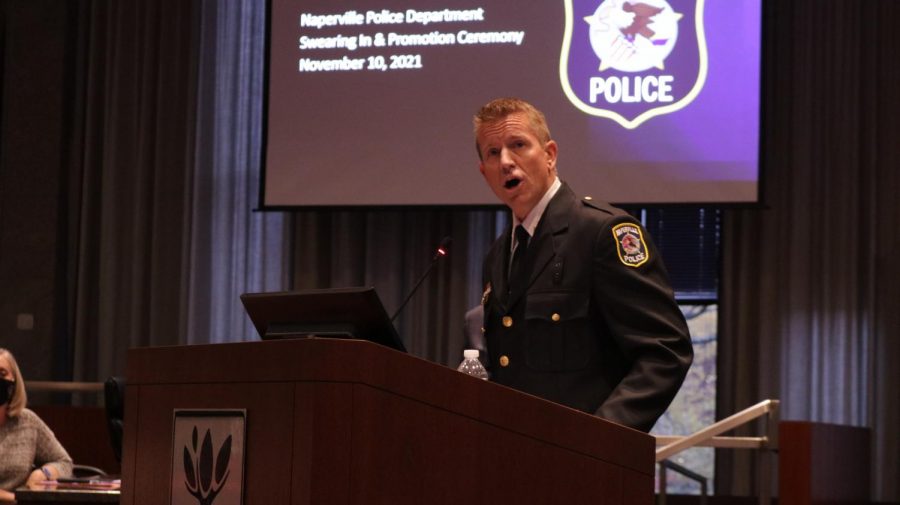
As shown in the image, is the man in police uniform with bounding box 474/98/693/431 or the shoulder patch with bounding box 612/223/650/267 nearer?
the man in police uniform with bounding box 474/98/693/431

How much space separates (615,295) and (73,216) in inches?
213

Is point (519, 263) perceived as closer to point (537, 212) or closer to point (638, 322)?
point (537, 212)

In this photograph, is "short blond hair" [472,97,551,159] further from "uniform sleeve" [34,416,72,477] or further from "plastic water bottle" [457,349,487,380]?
"uniform sleeve" [34,416,72,477]

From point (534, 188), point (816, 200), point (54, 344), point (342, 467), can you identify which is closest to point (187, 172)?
point (54, 344)

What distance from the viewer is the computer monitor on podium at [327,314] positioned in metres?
1.94

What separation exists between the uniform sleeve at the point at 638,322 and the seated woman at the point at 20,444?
2.96 metres

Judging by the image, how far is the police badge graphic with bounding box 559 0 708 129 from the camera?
6008 millimetres

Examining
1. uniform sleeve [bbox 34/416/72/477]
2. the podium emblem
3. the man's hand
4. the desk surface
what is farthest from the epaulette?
uniform sleeve [bbox 34/416/72/477]

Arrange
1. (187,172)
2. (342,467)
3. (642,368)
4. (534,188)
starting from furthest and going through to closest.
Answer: (187,172)
(534,188)
(642,368)
(342,467)

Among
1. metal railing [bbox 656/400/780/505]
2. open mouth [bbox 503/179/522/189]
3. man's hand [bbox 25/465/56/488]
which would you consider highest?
open mouth [bbox 503/179/522/189]

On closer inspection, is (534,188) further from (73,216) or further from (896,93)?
(73,216)

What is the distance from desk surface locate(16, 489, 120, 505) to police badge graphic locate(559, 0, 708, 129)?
323 centimetres

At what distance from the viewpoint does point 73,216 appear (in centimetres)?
714

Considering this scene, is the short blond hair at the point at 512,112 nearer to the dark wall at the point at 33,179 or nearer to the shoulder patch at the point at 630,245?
the shoulder patch at the point at 630,245
